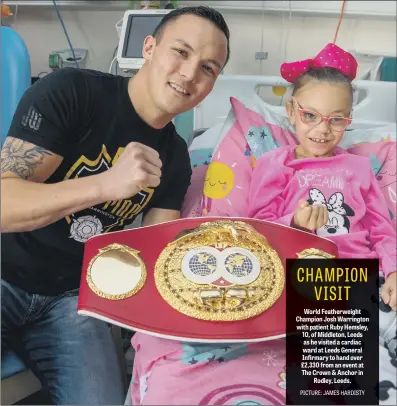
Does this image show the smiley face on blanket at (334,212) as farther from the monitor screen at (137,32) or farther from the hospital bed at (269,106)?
the monitor screen at (137,32)

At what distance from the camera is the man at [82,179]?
1.99 feet

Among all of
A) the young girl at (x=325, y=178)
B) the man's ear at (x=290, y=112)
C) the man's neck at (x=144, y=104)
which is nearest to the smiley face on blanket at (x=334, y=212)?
the young girl at (x=325, y=178)

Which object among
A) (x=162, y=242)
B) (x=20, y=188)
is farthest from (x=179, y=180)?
(x=20, y=188)

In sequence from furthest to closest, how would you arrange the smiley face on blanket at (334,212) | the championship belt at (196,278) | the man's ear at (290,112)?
the man's ear at (290,112), the smiley face on blanket at (334,212), the championship belt at (196,278)

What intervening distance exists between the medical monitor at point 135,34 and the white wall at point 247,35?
0.11 ft

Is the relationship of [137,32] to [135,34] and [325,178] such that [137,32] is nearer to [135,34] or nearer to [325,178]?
[135,34]

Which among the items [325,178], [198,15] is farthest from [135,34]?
[325,178]

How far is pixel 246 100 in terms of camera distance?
33.6 inches

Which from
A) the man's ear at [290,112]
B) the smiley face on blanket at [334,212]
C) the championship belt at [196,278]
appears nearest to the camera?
the championship belt at [196,278]

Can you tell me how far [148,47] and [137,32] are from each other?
7 centimetres

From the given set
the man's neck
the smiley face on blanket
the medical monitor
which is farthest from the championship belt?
the medical monitor

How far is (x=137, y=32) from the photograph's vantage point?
75cm

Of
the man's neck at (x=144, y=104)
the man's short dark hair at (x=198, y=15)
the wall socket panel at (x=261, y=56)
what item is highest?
the wall socket panel at (x=261, y=56)

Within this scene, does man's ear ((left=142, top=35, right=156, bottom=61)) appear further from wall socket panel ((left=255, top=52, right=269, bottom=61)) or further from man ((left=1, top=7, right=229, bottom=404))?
wall socket panel ((left=255, top=52, right=269, bottom=61))
